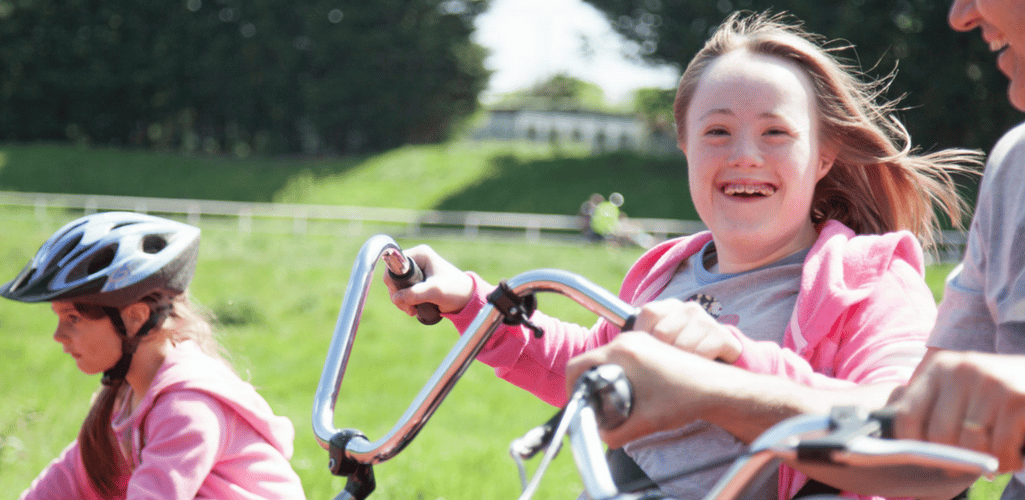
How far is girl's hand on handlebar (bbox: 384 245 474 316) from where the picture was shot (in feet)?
6.76

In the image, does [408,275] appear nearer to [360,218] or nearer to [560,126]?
[360,218]

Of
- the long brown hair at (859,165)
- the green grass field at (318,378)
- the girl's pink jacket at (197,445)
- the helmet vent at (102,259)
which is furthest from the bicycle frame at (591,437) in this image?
the helmet vent at (102,259)

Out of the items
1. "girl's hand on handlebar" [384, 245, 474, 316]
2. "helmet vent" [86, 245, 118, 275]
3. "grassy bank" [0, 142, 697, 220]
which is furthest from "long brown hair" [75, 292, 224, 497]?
"grassy bank" [0, 142, 697, 220]

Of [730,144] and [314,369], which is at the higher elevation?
[730,144]

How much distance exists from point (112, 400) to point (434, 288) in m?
1.32

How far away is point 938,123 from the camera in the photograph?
26500 millimetres

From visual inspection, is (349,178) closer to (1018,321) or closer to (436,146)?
(436,146)

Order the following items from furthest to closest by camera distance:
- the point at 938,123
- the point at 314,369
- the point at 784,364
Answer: the point at 938,123, the point at 314,369, the point at 784,364

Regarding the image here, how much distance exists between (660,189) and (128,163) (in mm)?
20573

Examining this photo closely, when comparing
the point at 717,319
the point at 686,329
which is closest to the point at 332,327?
the point at 717,319

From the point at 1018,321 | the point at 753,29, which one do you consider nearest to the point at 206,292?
the point at 753,29

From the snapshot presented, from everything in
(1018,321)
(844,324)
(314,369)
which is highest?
(1018,321)

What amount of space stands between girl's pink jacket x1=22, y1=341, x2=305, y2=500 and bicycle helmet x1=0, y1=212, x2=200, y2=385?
21 centimetres

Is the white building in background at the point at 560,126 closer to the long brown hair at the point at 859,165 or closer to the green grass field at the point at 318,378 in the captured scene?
the green grass field at the point at 318,378
